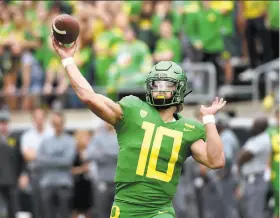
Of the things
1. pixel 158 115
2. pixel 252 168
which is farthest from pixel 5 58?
pixel 158 115

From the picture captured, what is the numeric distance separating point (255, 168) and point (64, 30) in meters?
6.54

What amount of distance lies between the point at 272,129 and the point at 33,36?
5233mm

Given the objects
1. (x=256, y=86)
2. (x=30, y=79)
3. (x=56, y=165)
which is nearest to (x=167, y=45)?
(x=256, y=86)

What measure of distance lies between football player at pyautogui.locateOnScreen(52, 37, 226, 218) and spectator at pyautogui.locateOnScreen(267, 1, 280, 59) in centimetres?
807

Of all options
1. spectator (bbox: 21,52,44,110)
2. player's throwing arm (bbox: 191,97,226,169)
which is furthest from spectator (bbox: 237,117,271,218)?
player's throwing arm (bbox: 191,97,226,169)

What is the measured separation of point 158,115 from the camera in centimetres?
705

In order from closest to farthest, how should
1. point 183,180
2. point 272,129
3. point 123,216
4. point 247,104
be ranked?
1. point 123,216
2. point 272,129
3. point 183,180
4. point 247,104

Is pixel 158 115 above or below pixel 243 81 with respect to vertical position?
above

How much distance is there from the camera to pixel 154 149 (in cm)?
696

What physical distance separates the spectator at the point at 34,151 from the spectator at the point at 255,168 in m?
3.05

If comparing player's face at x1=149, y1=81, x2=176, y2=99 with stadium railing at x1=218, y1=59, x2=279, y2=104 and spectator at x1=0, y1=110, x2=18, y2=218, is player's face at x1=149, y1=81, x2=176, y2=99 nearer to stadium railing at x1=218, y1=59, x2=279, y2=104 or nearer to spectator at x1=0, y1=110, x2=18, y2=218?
spectator at x1=0, y1=110, x2=18, y2=218

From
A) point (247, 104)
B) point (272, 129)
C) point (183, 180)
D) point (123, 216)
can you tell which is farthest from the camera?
point (247, 104)

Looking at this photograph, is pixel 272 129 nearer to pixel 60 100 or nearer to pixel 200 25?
pixel 200 25

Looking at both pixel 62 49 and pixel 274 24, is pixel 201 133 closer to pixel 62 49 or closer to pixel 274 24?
pixel 62 49
